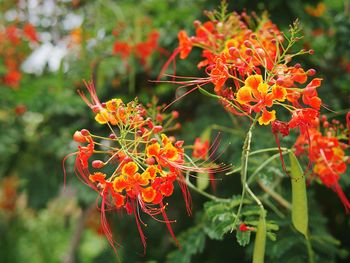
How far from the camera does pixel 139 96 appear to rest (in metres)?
3.15

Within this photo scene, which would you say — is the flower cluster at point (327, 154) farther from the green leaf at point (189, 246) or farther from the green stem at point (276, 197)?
the green leaf at point (189, 246)

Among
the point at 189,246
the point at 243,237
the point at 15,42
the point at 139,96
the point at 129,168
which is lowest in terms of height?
the point at 189,246

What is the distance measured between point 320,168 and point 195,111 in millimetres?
1461

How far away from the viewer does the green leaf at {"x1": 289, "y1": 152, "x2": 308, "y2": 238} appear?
142 centimetres

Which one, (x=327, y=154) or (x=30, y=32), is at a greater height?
(x=30, y=32)

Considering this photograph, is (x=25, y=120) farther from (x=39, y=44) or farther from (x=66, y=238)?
(x=66, y=238)

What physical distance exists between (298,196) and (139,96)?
1872mm

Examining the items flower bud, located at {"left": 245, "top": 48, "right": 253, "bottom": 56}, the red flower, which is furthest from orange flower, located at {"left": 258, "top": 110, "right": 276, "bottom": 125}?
the red flower

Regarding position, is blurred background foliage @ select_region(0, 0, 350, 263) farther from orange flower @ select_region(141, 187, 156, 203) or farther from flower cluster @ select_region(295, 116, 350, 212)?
orange flower @ select_region(141, 187, 156, 203)

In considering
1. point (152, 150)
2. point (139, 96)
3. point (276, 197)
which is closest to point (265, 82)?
point (152, 150)

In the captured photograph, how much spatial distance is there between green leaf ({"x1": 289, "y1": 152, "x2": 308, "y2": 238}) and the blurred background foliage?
0.17 meters

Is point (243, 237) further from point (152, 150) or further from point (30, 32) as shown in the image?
point (30, 32)

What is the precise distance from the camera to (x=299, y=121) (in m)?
1.26

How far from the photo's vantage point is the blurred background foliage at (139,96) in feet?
7.00
